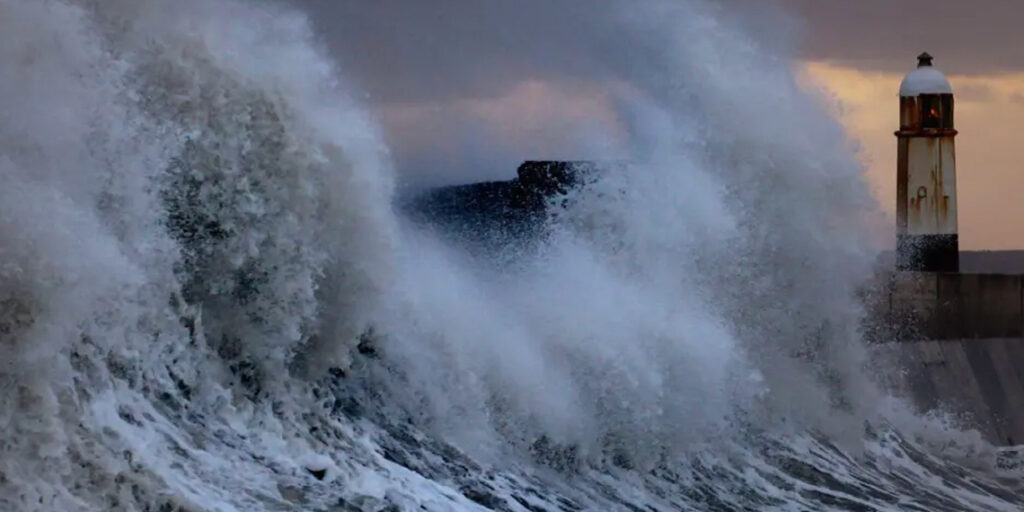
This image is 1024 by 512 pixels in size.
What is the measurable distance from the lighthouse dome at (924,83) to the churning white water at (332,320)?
5432 mm

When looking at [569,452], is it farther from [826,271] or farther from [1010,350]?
[1010,350]

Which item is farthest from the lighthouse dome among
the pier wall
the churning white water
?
the churning white water

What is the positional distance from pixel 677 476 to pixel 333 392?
243 cm

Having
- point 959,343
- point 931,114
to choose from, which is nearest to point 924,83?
point 931,114

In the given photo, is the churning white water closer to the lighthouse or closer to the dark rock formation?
the dark rock formation

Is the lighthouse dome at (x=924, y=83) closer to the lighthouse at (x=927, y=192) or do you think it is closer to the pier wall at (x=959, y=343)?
the lighthouse at (x=927, y=192)

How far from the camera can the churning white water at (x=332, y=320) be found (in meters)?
4.76

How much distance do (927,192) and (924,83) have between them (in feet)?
4.02

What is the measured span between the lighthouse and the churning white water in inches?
187

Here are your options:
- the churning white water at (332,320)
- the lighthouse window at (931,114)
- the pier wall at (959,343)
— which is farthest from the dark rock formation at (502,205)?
the lighthouse window at (931,114)

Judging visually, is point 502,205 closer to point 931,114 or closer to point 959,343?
point 959,343

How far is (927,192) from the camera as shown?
50.0 ft

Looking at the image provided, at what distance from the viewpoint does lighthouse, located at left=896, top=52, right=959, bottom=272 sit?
15.2 m

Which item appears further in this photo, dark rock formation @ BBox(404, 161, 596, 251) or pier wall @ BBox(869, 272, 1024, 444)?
pier wall @ BBox(869, 272, 1024, 444)
